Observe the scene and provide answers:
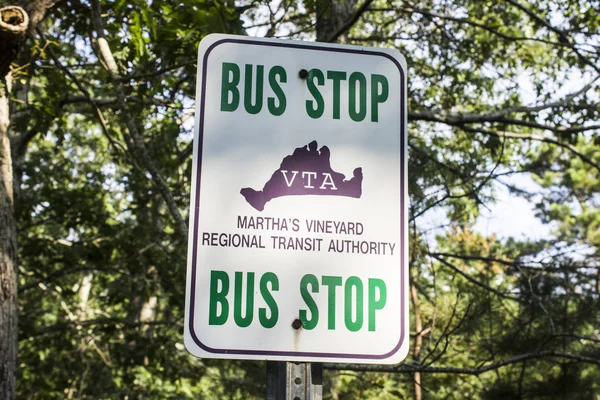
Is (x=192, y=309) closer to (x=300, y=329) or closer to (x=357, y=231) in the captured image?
(x=300, y=329)

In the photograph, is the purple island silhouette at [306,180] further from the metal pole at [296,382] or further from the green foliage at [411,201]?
the green foliage at [411,201]

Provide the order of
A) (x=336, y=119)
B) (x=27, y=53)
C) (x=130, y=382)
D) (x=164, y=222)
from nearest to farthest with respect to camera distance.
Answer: (x=336, y=119), (x=27, y=53), (x=130, y=382), (x=164, y=222)

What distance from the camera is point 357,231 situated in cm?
160

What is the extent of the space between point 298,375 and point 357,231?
339 mm

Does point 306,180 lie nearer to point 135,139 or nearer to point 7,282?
point 135,139

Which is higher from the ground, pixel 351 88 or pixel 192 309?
pixel 351 88

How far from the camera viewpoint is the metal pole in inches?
60.1

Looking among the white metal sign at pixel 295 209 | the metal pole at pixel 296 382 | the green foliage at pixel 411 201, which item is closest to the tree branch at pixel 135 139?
the green foliage at pixel 411 201

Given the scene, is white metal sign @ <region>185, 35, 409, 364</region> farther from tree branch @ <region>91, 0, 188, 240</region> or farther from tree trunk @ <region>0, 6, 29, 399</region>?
tree trunk @ <region>0, 6, 29, 399</region>

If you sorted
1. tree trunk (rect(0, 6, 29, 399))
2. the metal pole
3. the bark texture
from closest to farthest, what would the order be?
1. the metal pole
2. the bark texture
3. tree trunk (rect(0, 6, 29, 399))

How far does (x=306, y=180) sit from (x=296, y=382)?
441mm

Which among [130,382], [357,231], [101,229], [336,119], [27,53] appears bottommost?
[130,382]

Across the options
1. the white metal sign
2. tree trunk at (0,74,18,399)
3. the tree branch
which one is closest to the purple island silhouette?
the white metal sign

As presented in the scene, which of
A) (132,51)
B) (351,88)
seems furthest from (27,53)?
(351,88)
